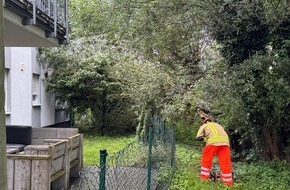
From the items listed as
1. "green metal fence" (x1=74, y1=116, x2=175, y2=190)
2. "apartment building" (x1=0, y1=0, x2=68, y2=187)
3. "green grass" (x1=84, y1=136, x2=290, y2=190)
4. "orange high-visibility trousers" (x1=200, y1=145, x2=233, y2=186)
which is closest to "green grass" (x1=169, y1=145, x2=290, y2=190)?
"green grass" (x1=84, y1=136, x2=290, y2=190)

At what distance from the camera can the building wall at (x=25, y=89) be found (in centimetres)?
1495


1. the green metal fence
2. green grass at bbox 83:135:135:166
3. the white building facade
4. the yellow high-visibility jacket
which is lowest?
green grass at bbox 83:135:135:166

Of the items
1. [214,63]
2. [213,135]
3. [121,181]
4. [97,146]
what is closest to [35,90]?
[97,146]

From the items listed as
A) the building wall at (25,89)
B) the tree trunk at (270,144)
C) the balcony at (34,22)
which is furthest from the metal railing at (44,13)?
the tree trunk at (270,144)

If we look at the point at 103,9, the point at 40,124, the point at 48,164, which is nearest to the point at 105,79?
the point at 40,124

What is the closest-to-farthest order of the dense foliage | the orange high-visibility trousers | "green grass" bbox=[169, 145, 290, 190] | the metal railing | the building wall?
the metal railing
"green grass" bbox=[169, 145, 290, 190]
the orange high-visibility trousers
the dense foliage
the building wall

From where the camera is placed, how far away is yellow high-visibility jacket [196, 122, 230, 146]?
8539 mm

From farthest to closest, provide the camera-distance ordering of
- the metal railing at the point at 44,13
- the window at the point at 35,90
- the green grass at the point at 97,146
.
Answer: the window at the point at 35,90 → the green grass at the point at 97,146 → the metal railing at the point at 44,13

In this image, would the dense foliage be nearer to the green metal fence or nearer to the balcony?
the balcony

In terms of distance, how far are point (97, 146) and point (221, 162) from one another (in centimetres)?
897

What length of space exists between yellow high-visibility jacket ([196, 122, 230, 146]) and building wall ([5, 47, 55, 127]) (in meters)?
8.14

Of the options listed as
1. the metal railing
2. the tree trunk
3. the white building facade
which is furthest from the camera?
the white building facade

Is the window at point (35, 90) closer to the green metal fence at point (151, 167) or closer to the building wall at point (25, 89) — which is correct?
the building wall at point (25, 89)

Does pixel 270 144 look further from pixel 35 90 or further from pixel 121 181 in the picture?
pixel 35 90
